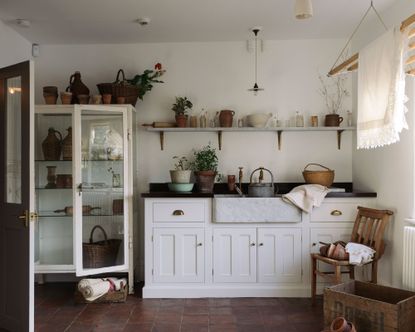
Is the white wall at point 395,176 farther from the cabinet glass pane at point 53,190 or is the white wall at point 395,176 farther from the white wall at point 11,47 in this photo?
the white wall at point 11,47

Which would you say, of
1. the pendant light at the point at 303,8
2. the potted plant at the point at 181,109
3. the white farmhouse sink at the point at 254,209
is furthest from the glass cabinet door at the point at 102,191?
the pendant light at the point at 303,8

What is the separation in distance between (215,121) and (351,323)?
2.34 metres

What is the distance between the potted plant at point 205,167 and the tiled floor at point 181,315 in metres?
1.04

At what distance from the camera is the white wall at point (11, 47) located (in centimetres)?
364

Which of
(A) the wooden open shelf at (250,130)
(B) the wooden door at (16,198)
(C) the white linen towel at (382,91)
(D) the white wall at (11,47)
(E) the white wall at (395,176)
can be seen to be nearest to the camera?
(C) the white linen towel at (382,91)

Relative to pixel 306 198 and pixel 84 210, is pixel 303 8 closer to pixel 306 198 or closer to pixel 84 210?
pixel 306 198

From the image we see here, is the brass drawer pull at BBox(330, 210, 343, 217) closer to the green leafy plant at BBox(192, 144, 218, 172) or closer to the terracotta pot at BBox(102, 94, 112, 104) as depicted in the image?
the green leafy plant at BBox(192, 144, 218, 172)

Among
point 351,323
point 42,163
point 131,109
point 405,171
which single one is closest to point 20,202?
point 42,163

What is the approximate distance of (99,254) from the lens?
3863mm

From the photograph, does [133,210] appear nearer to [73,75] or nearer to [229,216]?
[229,216]

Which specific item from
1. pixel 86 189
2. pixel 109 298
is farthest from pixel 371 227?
pixel 86 189

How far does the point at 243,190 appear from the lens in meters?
4.23

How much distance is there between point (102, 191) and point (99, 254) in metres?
0.59

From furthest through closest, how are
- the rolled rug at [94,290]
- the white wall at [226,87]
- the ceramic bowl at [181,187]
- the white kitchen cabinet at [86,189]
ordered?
1. the white wall at [226,87]
2. the ceramic bowl at [181,187]
3. the white kitchen cabinet at [86,189]
4. the rolled rug at [94,290]
